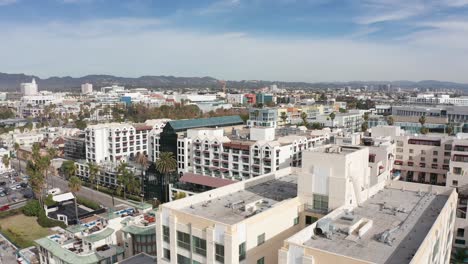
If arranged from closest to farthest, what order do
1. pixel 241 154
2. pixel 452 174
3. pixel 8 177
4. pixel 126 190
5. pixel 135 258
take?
pixel 135 258 → pixel 452 174 → pixel 241 154 → pixel 126 190 → pixel 8 177

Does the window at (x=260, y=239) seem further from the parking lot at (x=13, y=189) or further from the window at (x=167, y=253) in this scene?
the parking lot at (x=13, y=189)

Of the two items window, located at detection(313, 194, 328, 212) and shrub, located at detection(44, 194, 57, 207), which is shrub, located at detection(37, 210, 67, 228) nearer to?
shrub, located at detection(44, 194, 57, 207)

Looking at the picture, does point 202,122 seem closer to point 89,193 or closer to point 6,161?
point 89,193

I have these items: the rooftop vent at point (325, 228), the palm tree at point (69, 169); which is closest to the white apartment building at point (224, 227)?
the rooftop vent at point (325, 228)

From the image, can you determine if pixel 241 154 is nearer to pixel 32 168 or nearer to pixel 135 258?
pixel 135 258

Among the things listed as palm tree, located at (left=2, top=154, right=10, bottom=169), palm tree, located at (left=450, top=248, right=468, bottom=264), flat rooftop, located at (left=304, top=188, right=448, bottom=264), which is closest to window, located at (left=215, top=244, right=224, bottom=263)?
flat rooftop, located at (left=304, top=188, right=448, bottom=264)

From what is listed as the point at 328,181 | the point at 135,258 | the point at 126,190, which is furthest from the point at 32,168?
the point at 328,181
